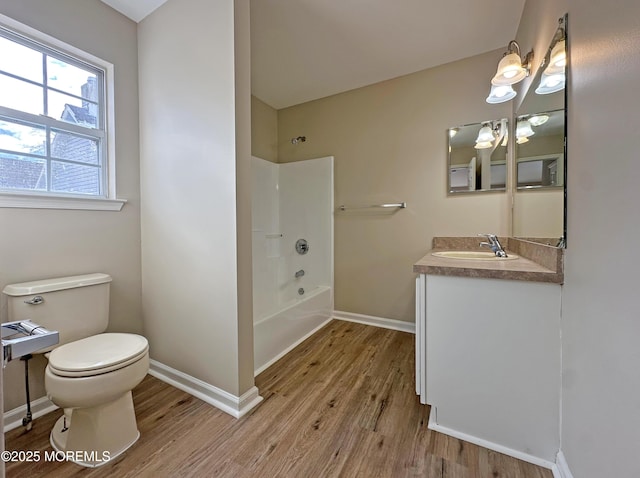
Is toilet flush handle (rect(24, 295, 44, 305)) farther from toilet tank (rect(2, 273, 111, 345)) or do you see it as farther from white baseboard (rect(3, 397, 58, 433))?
white baseboard (rect(3, 397, 58, 433))

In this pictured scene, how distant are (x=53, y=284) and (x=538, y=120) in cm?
272

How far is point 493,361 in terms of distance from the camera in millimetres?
1210

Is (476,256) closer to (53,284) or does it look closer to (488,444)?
(488,444)

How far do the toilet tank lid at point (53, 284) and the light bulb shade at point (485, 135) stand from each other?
2802 millimetres

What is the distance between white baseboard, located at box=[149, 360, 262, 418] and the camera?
1.46m

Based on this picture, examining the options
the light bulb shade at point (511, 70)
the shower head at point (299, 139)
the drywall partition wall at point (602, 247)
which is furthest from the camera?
the shower head at point (299, 139)

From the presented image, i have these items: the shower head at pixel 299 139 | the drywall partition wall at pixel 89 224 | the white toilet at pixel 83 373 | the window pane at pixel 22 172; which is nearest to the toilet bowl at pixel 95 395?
the white toilet at pixel 83 373

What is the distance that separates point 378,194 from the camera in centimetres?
262

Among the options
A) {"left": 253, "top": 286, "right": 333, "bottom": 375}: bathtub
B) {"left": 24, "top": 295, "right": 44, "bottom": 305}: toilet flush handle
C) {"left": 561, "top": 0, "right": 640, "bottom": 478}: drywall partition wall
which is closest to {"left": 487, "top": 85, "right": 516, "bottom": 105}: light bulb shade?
{"left": 561, "top": 0, "right": 640, "bottom": 478}: drywall partition wall

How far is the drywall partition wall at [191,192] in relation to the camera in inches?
57.2

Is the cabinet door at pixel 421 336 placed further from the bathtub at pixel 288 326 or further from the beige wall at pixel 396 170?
the beige wall at pixel 396 170

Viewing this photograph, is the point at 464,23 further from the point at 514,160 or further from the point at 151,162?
the point at 151,162

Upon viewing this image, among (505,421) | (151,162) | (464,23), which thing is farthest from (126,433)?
(464,23)

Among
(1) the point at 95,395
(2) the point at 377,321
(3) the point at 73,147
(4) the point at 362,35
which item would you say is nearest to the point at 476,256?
(2) the point at 377,321
